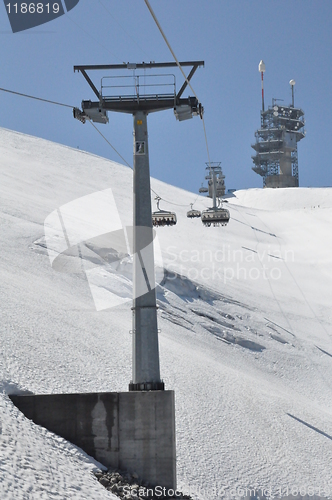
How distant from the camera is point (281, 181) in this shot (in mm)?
108750

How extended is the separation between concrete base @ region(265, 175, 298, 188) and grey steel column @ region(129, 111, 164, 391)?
99.3 m

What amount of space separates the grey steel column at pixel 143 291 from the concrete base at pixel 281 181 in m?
99.3

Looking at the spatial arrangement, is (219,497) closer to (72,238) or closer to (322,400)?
(322,400)

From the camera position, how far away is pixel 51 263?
24281 millimetres

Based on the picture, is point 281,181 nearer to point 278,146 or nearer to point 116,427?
point 278,146

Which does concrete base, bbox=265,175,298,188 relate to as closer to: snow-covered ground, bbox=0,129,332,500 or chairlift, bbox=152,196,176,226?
snow-covered ground, bbox=0,129,332,500

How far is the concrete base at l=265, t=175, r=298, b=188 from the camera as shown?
108438 millimetres

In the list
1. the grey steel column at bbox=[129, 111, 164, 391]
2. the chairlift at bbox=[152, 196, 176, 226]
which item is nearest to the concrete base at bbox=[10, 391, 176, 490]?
the grey steel column at bbox=[129, 111, 164, 391]

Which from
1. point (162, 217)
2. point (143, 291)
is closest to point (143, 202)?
point (143, 291)

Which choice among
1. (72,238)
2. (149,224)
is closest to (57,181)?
(72,238)

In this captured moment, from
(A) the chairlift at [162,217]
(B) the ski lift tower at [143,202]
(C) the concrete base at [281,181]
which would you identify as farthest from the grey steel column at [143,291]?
(C) the concrete base at [281,181]

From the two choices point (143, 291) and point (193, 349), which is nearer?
point (143, 291)

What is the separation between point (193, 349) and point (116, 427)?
1082 centimetres

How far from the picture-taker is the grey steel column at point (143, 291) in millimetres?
11414
